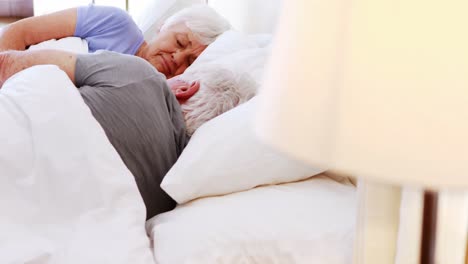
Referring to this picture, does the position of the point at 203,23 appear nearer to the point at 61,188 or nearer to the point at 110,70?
the point at 110,70

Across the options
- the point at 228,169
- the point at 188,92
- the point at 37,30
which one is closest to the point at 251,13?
the point at 37,30

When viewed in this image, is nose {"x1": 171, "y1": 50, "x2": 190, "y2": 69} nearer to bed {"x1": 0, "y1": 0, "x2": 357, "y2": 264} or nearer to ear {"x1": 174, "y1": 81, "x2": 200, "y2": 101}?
ear {"x1": 174, "y1": 81, "x2": 200, "y2": 101}

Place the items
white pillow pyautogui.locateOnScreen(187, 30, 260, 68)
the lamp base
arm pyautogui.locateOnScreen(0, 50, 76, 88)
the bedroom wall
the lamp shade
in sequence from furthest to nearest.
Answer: the bedroom wall → white pillow pyautogui.locateOnScreen(187, 30, 260, 68) → arm pyautogui.locateOnScreen(0, 50, 76, 88) → the lamp base → the lamp shade

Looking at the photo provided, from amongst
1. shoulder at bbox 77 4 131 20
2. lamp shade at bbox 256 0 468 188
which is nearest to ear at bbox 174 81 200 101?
shoulder at bbox 77 4 131 20

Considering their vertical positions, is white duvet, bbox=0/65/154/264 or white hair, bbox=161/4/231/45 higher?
white hair, bbox=161/4/231/45

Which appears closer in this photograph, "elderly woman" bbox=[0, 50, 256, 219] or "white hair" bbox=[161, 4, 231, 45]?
"elderly woman" bbox=[0, 50, 256, 219]

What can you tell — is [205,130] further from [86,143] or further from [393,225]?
[393,225]

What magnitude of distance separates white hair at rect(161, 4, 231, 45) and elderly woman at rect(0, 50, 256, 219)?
0.52 metres

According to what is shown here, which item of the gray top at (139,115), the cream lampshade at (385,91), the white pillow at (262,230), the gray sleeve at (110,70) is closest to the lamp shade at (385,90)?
the cream lampshade at (385,91)

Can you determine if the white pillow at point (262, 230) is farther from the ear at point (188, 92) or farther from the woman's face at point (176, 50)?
the woman's face at point (176, 50)

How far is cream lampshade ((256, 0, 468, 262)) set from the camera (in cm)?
49

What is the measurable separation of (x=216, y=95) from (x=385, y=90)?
108 centimetres

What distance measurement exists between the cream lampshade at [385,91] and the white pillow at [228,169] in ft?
2.41

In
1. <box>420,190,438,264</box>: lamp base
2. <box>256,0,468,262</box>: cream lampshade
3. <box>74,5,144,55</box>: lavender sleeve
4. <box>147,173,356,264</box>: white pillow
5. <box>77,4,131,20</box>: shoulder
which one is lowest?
<box>147,173,356,264</box>: white pillow
